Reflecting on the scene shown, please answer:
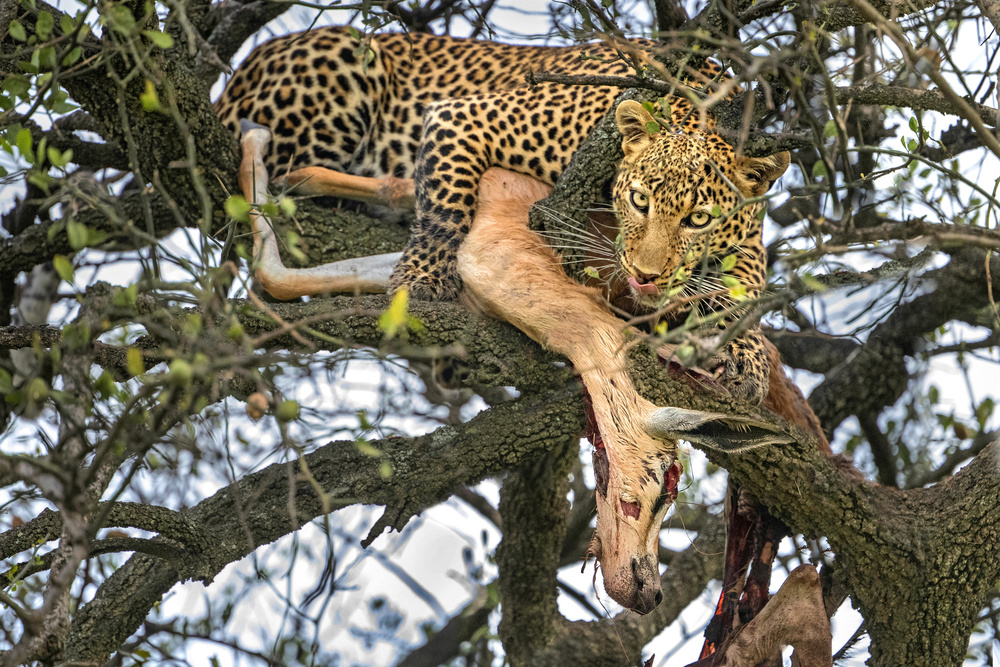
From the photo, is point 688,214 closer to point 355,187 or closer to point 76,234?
point 355,187

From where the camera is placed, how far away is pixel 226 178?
5.12 m

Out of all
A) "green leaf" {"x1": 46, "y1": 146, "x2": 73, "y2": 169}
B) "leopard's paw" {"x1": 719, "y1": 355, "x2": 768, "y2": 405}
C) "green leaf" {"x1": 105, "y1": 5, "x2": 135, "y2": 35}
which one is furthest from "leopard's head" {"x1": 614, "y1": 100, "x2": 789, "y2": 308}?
"green leaf" {"x1": 46, "y1": 146, "x2": 73, "y2": 169}

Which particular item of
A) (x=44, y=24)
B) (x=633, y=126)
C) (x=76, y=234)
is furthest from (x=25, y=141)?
(x=633, y=126)

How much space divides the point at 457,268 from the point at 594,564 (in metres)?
1.95

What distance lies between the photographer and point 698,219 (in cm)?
464

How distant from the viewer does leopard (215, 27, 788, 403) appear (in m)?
4.56

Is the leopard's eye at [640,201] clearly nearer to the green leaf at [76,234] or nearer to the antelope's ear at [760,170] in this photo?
the antelope's ear at [760,170]

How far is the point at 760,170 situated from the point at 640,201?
627 millimetres

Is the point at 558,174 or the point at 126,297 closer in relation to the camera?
the point at 126,297

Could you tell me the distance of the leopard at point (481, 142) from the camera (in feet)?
15.0

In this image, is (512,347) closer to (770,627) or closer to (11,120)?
(770,627)

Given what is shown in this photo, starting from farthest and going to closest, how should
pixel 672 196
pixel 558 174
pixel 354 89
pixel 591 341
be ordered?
pixel 354 89 < pixel 558 174 < pixel 672 196 < pixel 591 341

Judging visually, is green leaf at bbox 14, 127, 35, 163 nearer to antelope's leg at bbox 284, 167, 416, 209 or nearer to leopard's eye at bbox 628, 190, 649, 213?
antelope's leg at bbox 284, 167, 416, 209

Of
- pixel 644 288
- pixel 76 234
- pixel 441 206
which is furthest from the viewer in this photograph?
pixel 441 206
